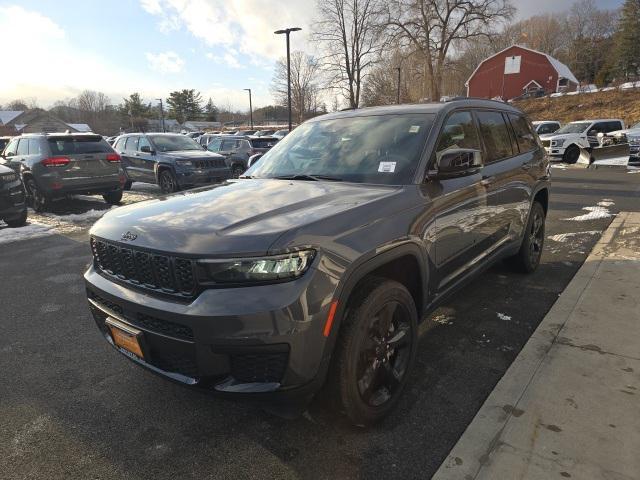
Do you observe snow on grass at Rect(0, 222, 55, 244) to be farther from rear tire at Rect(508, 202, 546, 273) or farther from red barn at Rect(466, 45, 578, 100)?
red barn at Rect(466, 45, 578, 100)

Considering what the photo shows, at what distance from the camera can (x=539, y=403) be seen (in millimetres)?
2615

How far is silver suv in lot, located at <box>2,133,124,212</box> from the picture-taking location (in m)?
9.41

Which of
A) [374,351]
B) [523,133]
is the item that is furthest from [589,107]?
[374,351]

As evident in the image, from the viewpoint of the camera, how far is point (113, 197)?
10750 millimetres

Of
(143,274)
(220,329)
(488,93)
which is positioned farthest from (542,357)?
(488,93)

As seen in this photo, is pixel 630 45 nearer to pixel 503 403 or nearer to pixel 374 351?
pixel 503 403

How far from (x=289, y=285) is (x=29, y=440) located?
1.83 meters

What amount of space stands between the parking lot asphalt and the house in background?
8115 centimetres

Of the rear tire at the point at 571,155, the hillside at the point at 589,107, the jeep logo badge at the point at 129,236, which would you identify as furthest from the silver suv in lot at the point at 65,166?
the hillside at the point at 589,107

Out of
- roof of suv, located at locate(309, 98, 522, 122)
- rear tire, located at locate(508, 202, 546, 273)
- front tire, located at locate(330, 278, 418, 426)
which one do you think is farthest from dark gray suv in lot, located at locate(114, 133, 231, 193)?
front tire, located at locate(330, 278, 418, 426)

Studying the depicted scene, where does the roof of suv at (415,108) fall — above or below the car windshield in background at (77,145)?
above

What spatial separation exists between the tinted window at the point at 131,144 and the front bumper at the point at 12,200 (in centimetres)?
514

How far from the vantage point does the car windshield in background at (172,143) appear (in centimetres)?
1210

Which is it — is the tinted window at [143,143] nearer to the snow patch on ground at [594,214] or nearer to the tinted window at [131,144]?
the tinted window at [131,144]
